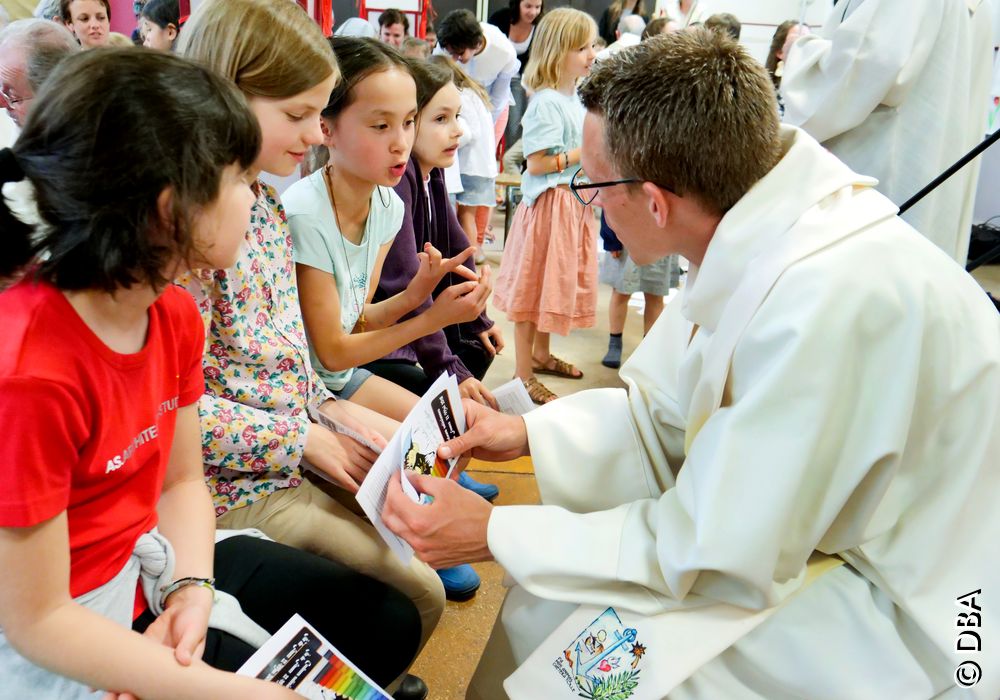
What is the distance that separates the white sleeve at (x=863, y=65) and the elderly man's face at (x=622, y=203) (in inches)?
69.8

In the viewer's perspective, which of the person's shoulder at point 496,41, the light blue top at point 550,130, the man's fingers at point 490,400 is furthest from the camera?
the person's shoulder at point 496,41

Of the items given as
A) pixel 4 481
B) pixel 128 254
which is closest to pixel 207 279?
pixel 128 254

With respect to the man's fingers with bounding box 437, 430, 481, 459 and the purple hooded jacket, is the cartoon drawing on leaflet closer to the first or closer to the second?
the man's fingers with bounding box 437, 430, 481, 459

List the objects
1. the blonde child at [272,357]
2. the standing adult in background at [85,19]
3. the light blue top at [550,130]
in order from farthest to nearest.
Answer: the standing adult in background at [85,19] < the light blue top at [550,130] < the blonde child at [272,357]

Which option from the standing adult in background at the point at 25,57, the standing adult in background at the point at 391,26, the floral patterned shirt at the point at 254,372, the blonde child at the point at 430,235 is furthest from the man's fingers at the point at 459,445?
the standing adult in background at the point at 391,26

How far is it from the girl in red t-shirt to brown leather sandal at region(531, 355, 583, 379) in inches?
117

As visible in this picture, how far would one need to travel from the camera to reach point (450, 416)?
159cm

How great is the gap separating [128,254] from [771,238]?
92cm

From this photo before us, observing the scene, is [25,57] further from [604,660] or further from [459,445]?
[604,660]

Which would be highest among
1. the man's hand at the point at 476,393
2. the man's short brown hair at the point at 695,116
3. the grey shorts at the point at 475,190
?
the man's short brown hair at the point at 695,116

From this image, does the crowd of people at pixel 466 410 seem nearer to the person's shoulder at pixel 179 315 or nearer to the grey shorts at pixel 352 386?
the person's shoulder at pixel 179 315

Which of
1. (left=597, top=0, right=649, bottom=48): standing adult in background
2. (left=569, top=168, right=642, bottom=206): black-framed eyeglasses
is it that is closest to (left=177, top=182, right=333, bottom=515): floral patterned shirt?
(left=569, top=168, right=642, bottom=206): black-framed eyeglasses

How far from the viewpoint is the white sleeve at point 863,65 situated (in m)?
2.70

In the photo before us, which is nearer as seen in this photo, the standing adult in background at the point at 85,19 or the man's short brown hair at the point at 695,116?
the man's short brown hair at the point at 695,116
